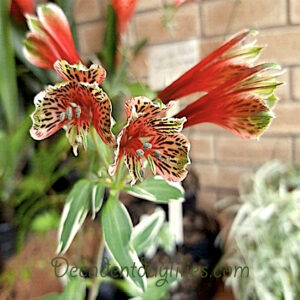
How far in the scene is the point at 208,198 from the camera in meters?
1.15

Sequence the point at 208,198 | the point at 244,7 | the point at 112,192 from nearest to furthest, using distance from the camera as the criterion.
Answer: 1. the point at 112,192
2. the point at 244,7
3. the point at 208,198

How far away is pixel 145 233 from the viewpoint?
2.23 feet

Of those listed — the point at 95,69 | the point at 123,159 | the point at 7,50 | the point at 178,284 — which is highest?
the point at 7,50

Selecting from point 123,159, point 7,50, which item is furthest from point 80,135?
point 7,50

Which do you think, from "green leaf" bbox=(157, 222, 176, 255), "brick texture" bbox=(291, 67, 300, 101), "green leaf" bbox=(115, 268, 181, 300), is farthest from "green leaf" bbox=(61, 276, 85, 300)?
"brick texture" bbox=(291, 67, 300, 101)

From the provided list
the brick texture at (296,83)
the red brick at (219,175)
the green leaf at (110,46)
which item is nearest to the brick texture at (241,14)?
the brick texture at (296,83)

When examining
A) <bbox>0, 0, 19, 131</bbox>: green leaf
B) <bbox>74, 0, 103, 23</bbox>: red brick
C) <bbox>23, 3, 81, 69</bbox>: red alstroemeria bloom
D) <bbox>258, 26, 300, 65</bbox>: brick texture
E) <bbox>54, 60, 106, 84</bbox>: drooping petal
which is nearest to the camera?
<bbox>54, 60, 106, 84</bbox>: drooping petal

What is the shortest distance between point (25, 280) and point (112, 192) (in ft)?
1.59

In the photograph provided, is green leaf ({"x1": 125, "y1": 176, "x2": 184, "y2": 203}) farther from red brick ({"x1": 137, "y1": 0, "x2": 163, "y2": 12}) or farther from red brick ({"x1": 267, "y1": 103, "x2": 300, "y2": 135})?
red brick ({"x1": 137, "y1": 0, "x2": 163, "y2": 12})

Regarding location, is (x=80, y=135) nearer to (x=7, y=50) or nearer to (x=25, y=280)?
(x=7, y=50)

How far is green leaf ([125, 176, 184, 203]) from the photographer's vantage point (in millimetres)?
578

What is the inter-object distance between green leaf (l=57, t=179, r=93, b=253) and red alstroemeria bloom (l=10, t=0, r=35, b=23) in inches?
17.8

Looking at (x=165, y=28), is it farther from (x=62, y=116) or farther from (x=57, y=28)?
(x=62, y=116)

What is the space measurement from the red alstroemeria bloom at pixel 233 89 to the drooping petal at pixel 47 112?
15 centimetres
